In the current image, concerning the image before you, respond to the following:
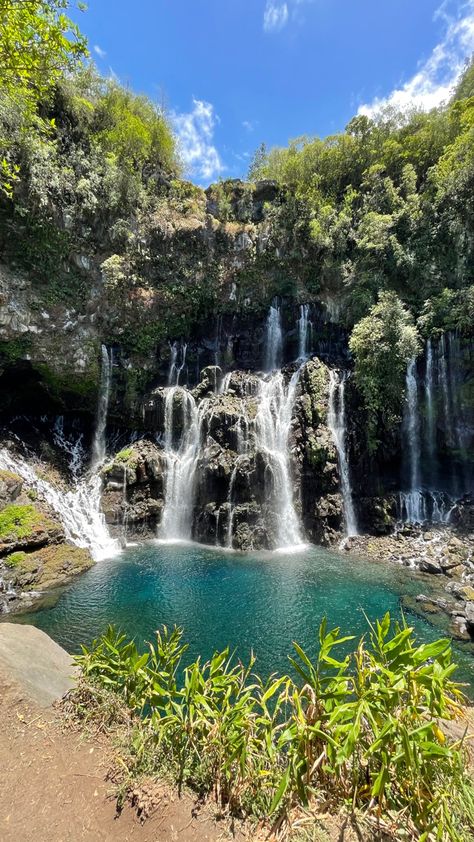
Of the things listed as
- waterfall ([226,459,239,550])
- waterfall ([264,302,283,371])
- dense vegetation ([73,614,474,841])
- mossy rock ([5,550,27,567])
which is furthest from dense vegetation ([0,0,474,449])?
dense vegetation ([73,614,474,841])

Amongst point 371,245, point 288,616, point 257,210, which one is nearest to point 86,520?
point 288,616

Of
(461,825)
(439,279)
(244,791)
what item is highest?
(439,279)

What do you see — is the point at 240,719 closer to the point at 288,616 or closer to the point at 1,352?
the point at 288,616

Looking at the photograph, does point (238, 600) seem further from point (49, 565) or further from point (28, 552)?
point (28, 552)

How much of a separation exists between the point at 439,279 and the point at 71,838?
25.6 meters

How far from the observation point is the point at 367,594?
12250 mm

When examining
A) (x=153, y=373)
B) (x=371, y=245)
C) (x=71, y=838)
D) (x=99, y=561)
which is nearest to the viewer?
(x=71, y=838)

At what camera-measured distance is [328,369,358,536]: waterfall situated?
19172mm

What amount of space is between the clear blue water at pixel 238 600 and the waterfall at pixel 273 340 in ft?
44.9

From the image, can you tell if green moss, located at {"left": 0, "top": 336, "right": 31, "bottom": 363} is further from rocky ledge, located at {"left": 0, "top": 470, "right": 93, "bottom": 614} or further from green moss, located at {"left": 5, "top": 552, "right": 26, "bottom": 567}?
green moss, located at {"left": 5, "top": 552, "right": 26, "bottom": 567}

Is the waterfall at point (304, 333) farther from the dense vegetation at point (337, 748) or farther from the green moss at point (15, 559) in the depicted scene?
the dense vegetation at point (337, 748)

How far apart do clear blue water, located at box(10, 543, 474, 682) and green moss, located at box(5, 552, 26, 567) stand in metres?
2.17

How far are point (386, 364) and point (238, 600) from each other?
1469 cm

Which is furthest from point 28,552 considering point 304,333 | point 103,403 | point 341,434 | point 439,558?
point 304,333
